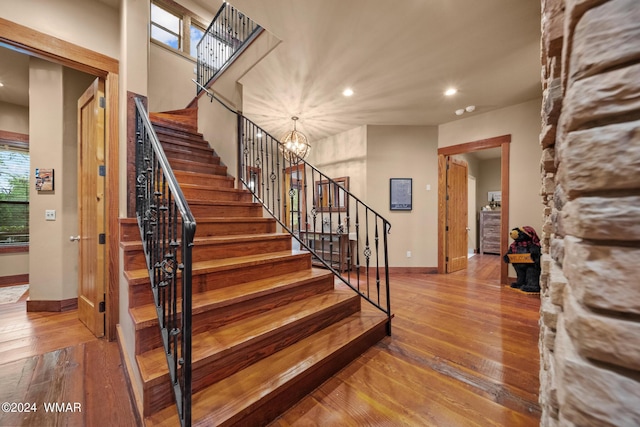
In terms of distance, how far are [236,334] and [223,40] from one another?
3938 millimetres

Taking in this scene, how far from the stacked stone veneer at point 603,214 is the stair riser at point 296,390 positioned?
1.21 meters

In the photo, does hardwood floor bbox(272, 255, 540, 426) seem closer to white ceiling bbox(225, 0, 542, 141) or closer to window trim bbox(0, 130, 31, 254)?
white ceiling bbox(225, 0, 542, 141)

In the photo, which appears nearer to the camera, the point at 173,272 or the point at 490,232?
the point at 173,272

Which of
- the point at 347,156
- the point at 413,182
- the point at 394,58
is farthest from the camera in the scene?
the point at 347,156

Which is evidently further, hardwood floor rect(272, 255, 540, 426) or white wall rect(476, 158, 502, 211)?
white wall rect(476, 158, 502, 211)

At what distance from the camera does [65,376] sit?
5.36 ft

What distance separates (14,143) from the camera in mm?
3881

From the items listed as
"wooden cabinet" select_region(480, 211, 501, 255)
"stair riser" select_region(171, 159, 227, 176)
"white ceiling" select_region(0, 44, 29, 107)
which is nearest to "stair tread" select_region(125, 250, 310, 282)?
"stair riser" select_region(171, 159, 227, 176)

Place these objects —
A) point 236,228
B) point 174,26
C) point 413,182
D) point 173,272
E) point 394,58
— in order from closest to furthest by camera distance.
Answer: point 173,272 < point 236,228 < point 394,58 < point 413,182 < point 174,26

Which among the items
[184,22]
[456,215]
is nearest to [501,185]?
[456,215]

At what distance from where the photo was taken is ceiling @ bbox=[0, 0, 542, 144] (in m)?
2.04

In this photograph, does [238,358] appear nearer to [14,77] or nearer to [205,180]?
[205,180]

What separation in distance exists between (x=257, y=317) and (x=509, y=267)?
384 centimetres

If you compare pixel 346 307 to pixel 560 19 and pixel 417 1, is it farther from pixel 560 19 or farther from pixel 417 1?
pixel 417 1
